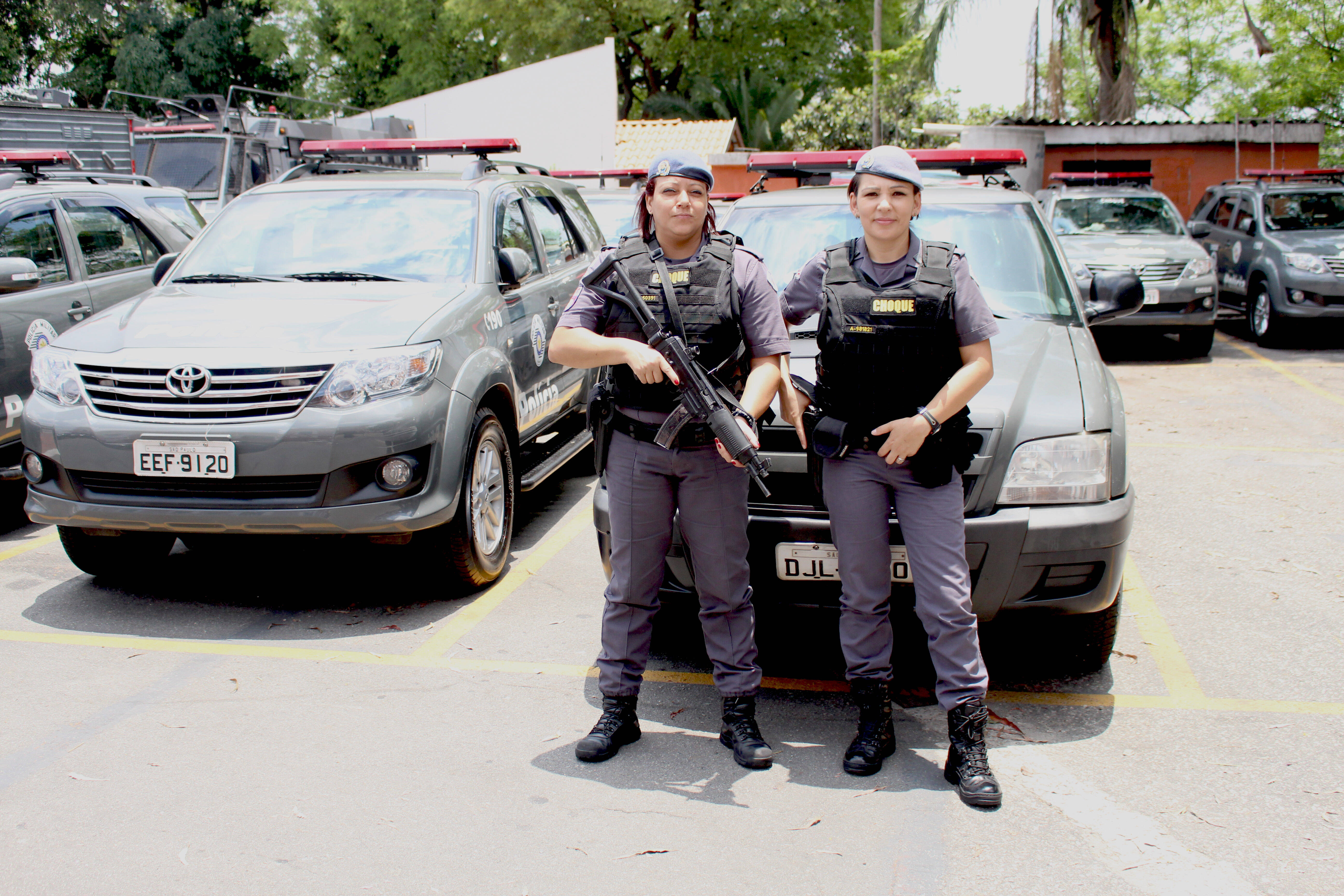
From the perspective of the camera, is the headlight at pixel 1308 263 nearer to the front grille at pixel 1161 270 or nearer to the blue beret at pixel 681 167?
the front grille at pixel 1161 270

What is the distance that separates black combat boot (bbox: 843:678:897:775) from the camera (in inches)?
128

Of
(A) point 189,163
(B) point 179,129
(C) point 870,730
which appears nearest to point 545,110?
(B) point 179,129

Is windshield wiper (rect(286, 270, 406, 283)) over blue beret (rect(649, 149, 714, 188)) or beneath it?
beneath

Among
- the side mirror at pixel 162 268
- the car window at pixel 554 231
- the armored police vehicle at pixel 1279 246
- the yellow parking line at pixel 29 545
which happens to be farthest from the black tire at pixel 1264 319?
the yellow parking line at pixel 29 545

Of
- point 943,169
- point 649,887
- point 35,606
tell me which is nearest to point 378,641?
point 35,606

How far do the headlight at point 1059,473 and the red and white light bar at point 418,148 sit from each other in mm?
4232

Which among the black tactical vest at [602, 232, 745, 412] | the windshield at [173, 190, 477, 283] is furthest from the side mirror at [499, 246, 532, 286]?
the black tactical vest at [602, 232, 745, 412]

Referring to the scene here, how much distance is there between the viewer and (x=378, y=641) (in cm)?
432

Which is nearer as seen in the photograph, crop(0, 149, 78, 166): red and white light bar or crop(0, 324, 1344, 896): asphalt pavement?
crop(0, 324, 1344, 896): asphalt pavement

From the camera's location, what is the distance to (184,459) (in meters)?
4.20

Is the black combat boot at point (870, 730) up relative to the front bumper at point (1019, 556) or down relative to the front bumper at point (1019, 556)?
down

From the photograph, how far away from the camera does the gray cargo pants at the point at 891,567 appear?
10.3ft

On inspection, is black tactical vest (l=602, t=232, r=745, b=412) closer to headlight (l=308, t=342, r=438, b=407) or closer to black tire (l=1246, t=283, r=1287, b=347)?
headlight (l=308, t=342, r=438, b=407)

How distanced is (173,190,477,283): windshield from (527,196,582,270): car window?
78 cm
